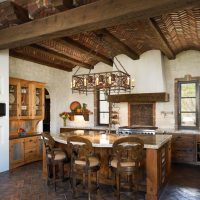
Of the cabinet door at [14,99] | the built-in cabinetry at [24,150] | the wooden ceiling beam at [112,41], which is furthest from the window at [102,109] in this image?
the cabinet door at [14,99]

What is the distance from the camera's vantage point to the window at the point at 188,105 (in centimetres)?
644

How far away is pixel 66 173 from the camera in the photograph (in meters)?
4.82

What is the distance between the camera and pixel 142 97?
6488 millimetres

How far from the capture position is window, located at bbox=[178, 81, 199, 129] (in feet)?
21.1

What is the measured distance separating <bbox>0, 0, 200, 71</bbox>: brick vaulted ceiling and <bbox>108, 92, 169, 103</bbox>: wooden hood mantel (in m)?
1.19

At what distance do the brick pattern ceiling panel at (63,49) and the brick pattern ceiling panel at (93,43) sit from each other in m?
0.46

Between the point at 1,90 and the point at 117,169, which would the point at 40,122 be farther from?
the point at 117,169

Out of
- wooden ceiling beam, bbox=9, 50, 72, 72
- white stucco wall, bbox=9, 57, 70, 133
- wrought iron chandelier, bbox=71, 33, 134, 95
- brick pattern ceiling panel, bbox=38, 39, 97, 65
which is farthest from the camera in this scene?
white stucco wall, bbox=9, 57, 70, 133

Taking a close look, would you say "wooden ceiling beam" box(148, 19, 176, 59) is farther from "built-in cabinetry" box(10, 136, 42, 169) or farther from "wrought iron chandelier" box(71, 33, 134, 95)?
"built-in cabinetry" box(10, 136, 42, 169)

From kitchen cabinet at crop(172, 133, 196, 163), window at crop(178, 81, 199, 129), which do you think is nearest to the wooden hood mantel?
window at crop(178, 81, 199, 129)

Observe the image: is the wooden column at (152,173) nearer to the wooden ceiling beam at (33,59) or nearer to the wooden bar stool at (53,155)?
the wooden bar stool at (53,155)

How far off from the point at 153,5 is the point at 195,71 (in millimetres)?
4260

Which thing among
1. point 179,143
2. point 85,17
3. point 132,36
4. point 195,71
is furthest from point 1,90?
point 195,71

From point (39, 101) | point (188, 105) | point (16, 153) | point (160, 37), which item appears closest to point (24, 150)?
point (16, 153)
